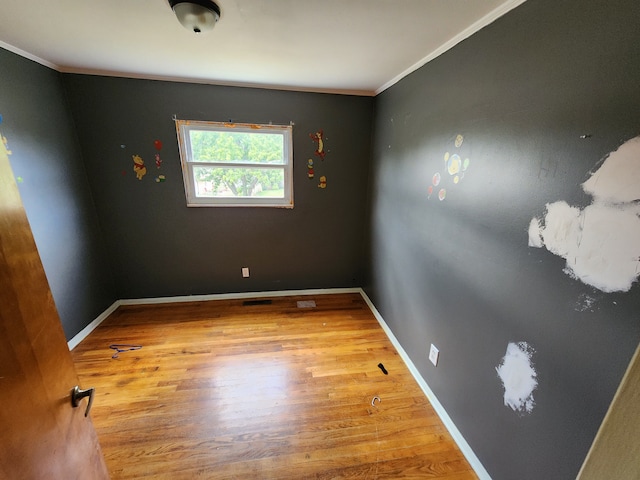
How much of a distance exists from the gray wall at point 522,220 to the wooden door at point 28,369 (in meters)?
1.57

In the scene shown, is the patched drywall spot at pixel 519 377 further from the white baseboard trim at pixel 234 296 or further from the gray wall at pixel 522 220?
the white baseboard trim at pixel 234 296

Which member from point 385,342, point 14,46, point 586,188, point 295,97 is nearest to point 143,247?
point 14,46

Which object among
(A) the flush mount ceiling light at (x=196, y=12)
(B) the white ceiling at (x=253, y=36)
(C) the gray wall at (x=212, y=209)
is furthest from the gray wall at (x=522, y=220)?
(A) the flush mount ceiling light at (x=196, y=12)

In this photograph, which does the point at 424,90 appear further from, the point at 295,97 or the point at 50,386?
the point at 50,386

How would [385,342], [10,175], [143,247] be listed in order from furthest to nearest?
1. [143,247]
2. [385,342]
3. [10,175]

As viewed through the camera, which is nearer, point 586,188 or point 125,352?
point 586,188

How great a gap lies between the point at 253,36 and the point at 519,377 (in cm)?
217

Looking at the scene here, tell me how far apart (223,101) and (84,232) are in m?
1.75

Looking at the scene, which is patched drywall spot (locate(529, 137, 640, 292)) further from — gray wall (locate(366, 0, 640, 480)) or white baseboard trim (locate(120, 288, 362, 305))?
white baseboard trim (locate(120, 288, 362, 305))

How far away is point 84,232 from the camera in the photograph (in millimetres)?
2336

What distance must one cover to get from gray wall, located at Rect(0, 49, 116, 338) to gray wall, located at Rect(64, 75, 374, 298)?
0.43 ft

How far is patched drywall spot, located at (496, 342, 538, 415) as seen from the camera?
1.04 meters

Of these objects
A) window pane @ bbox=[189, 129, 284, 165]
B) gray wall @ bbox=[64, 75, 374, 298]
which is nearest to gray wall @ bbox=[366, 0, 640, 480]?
gray wall @ bbox=[64, 75, 374, 298]

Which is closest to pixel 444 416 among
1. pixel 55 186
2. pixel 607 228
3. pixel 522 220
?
pixel 522 220
